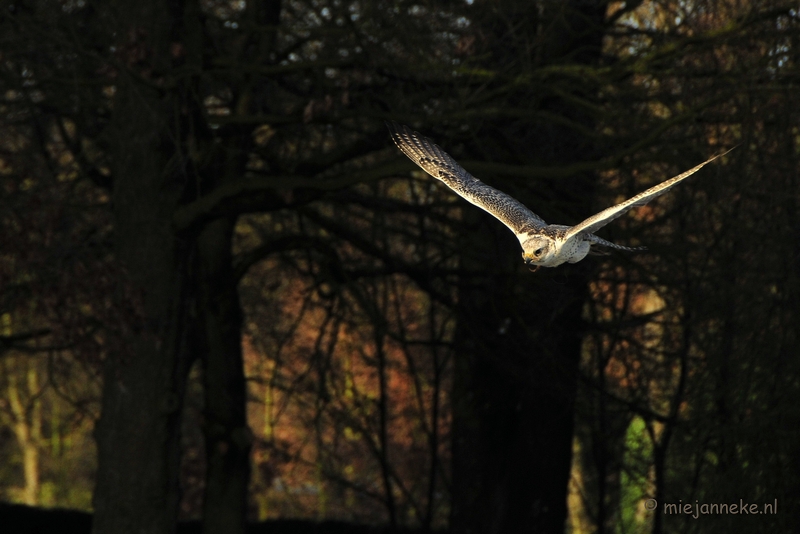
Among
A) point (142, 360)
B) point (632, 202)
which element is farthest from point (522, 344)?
point (632, 202)

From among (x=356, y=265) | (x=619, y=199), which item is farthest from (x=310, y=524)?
(x=619, y=199)

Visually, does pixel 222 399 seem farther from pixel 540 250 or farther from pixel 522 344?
pixel 540 250

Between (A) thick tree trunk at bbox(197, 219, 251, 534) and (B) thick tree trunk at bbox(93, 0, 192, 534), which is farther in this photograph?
(A) thick tree trunk at bbox(197, 219, 251, 534)

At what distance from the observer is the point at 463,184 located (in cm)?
629

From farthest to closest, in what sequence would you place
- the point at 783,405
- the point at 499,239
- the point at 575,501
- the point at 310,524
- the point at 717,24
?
the point at 575,501 < the point at 310,524 < the point at 499,239 < the point at 717,24 < the point at 783,405

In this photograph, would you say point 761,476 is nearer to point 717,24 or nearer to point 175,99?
point 717,24

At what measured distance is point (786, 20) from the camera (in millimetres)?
8195

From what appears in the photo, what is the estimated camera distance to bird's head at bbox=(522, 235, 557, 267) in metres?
5.33

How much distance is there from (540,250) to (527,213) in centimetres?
76

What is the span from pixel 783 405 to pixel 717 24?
3676 mm

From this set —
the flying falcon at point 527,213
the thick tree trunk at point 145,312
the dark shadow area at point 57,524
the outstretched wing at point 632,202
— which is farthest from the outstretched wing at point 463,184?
the dark shadow area at point 57,524

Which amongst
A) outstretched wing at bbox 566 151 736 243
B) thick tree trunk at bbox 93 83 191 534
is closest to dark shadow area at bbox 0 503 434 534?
thick tree trunk at bbox 93 83 191 534

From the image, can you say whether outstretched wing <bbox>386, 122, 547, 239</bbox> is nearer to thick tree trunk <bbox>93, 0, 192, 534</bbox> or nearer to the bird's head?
the bird's head

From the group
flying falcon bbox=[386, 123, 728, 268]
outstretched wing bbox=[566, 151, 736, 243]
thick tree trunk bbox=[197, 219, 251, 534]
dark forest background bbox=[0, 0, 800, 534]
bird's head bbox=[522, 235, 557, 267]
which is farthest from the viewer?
thick tree trunk bbox=[197, 219, 251, 534]
